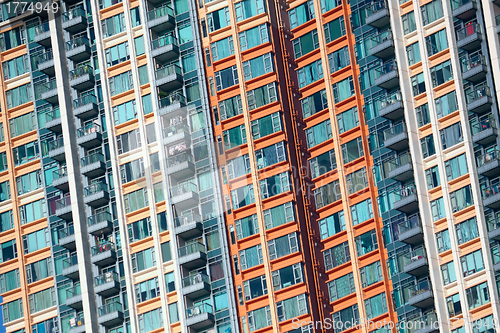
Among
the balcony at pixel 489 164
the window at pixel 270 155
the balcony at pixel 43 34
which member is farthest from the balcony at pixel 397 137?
the balcony at pixel 43 34

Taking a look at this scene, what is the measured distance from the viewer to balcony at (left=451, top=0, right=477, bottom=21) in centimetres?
10138

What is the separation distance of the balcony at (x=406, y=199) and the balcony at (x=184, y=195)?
1474 cm

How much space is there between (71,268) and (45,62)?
17029 millimetres

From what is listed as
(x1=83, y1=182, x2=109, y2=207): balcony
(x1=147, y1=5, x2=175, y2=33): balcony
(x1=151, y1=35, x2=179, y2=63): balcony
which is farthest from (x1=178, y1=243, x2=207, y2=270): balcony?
(x1=147, y1=5, x2=175, y2=33): balcony

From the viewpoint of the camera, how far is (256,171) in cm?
10481

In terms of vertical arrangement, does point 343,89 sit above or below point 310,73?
below

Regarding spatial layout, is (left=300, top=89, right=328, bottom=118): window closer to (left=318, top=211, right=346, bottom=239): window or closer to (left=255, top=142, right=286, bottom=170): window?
(left=255, top=142, right=286, bottom=170): window

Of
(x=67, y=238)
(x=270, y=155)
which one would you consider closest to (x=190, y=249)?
(x=270, y=155)

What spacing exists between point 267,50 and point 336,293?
18.8 m

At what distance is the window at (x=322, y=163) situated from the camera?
105m

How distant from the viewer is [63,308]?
107875mm

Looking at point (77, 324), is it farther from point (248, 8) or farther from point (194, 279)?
point (248, 8)

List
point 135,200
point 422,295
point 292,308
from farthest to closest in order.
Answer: point 135,200, point 292,308, point 422,295

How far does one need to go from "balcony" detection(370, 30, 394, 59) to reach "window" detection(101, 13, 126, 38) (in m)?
20.0
